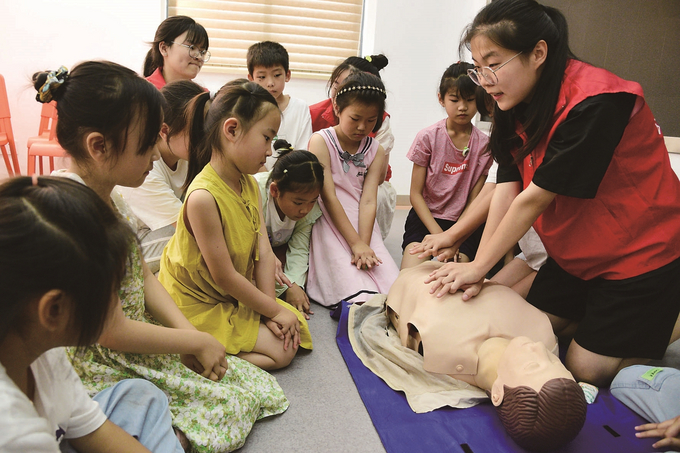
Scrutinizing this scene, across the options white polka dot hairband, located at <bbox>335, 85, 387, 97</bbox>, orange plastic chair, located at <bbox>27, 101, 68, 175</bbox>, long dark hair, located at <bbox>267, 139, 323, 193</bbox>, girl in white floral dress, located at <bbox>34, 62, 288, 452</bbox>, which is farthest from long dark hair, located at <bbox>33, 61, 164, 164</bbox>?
orange plastic chair, located at <bbox>27, 101, 68, 175</bbox>

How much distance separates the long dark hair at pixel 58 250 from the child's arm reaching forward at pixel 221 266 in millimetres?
656

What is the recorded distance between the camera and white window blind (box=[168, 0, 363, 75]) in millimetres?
3416

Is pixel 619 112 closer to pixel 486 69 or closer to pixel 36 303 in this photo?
pixel 486 69

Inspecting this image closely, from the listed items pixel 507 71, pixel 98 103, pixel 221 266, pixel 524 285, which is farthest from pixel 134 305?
pixel 524 285

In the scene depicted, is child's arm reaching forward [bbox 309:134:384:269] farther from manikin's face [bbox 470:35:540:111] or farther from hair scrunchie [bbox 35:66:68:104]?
hair scrunchie [bbox 35:66:68:104]

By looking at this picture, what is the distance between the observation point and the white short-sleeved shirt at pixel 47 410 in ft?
1.68

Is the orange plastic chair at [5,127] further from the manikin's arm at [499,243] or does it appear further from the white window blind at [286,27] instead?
the manikin's arm at [499,243]

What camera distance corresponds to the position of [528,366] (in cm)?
107

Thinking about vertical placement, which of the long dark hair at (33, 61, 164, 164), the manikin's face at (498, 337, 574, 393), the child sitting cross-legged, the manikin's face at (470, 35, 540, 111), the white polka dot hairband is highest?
the manikin's face at (470, 35, 540, 111)

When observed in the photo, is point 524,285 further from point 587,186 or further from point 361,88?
point 361,88

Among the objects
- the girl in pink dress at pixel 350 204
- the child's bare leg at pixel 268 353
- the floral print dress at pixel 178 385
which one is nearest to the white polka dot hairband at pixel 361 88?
the girl in pink dress at pixel 350 204

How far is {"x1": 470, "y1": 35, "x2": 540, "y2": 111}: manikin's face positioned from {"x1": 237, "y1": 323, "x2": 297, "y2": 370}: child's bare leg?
3.01 feet

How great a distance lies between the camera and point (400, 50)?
3.57m

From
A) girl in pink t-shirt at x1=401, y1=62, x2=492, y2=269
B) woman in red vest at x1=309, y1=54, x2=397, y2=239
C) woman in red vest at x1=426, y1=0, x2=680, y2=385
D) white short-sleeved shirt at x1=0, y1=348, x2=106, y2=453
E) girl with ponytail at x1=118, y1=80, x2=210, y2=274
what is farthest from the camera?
woman in red vest at x1=309, y1=54, x2=397, y2=239
